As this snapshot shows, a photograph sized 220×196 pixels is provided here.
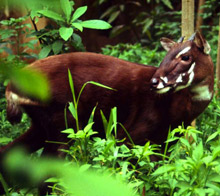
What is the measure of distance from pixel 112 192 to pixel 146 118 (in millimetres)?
2912

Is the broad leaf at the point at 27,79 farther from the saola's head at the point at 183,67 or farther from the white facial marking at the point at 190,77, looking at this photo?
the white facial marking at the point at 190,77

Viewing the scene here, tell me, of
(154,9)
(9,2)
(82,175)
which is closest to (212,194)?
(82,175)

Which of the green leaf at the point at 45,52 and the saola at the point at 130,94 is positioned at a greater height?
the green leaf at the point at 45,52

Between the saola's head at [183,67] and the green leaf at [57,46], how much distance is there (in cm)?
104

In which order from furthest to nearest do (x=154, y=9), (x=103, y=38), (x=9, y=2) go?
(x=103, y=38) → (x=154, y=9) → (x=9, y=2)

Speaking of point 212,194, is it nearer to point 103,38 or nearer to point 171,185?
point 171,185

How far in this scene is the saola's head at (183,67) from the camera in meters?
3.18

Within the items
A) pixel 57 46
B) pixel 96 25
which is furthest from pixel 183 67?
pixel 57 46

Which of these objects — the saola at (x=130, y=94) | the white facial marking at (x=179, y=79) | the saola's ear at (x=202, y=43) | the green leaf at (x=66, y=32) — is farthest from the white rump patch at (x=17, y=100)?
the saola's ear at (x=202, y=43)

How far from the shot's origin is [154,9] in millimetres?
9109

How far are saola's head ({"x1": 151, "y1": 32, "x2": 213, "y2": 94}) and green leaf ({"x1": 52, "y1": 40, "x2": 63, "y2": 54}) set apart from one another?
1.04m

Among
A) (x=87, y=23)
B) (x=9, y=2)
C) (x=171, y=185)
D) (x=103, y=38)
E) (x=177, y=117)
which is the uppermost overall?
(x=9, y=2)

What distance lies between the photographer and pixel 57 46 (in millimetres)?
3953

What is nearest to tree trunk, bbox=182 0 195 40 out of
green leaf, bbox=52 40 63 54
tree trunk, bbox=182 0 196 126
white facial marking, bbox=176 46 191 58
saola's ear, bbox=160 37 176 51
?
tree trunk, bbox=182 0 196 126
